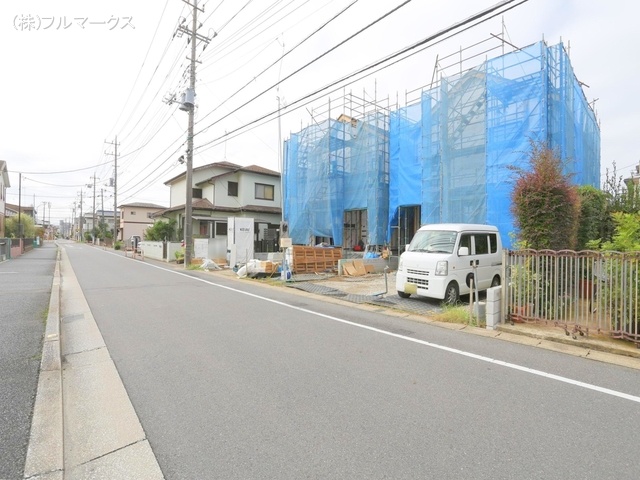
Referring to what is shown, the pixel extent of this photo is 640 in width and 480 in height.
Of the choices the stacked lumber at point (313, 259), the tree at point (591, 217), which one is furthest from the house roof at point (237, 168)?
the tree at point (591, 217)

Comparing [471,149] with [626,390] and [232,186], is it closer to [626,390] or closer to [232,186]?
[626,390]

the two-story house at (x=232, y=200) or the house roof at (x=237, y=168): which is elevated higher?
the house roof at (x=237, y=168)

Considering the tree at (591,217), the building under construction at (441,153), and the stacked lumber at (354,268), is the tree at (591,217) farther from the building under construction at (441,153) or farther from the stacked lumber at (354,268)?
the stacked lumber at (354,268)

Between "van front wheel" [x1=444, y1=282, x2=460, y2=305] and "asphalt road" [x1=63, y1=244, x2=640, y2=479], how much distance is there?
2.26m

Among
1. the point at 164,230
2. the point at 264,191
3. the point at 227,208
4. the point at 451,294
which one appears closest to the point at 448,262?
the point at 451,294

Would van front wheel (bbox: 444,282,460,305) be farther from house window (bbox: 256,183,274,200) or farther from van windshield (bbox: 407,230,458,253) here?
house window (bbox: 256,183,274,200)

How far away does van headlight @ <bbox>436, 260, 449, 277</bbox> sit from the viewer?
819 centimetres

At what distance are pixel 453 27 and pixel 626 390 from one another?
20.5ft

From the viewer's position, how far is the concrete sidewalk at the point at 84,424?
250 centimetres

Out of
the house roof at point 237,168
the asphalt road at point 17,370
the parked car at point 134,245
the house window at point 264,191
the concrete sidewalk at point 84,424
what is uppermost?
the house roof at point 237,168

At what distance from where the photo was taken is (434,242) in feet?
29.3

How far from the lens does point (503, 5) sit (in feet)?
19.6

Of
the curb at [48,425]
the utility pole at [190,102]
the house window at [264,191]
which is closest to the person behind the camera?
the curb at [48,425]

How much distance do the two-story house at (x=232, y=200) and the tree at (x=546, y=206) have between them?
19.1 m
